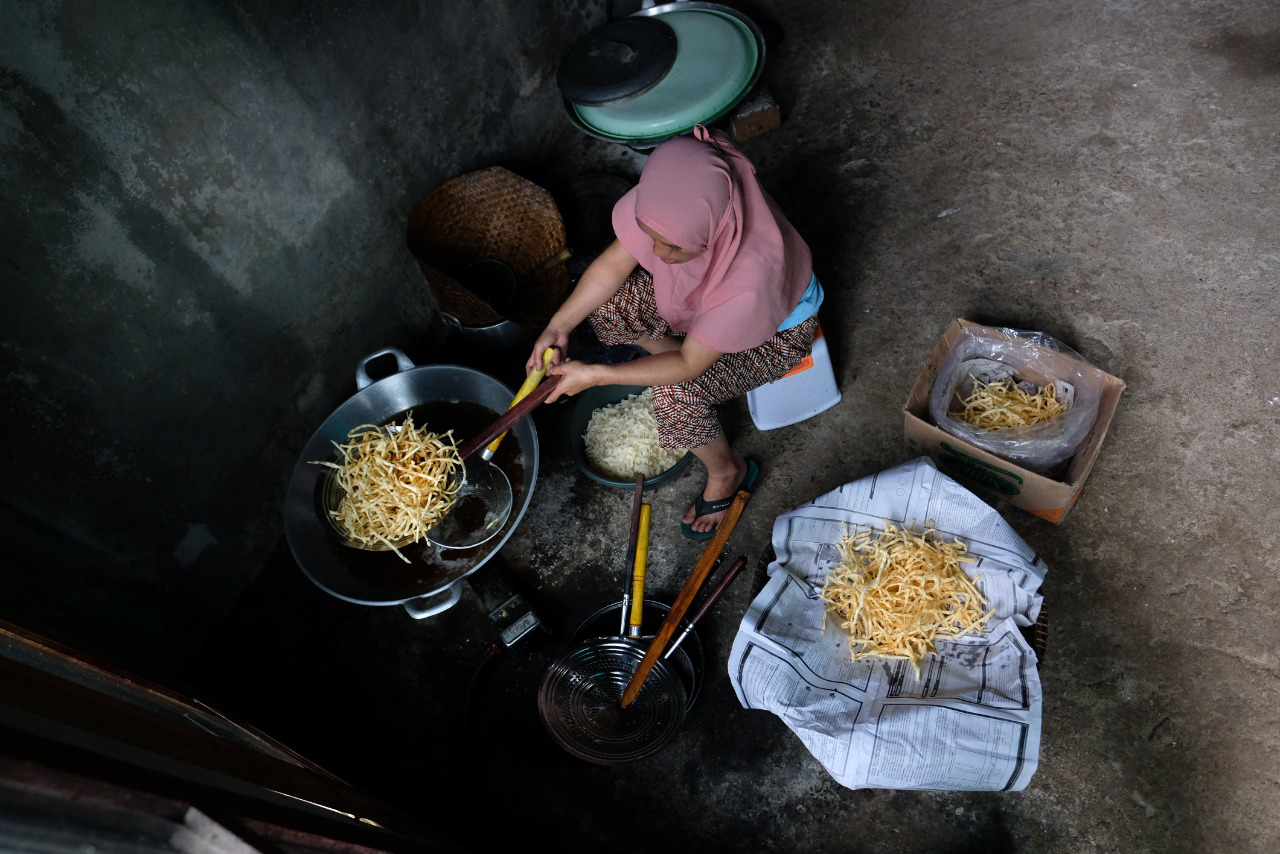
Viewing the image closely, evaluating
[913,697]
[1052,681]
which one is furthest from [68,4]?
[1052,681]

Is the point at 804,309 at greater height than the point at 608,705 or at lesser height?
greater

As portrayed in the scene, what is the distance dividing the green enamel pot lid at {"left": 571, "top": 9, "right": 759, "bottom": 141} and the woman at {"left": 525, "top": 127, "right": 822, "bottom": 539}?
97 cm

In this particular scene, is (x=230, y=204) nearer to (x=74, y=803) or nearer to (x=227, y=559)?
(x=227, y=559)

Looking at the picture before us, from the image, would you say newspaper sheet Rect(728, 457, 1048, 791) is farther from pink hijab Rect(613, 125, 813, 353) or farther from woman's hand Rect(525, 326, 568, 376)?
woman's hand Rect(525, 326, 568, 376)

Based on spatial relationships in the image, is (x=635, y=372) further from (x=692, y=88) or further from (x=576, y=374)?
(x=692, y=88)

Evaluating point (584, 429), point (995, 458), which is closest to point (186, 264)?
point (584, 429)

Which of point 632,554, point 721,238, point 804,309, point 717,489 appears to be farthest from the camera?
point 717,489

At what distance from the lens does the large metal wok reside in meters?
2.69

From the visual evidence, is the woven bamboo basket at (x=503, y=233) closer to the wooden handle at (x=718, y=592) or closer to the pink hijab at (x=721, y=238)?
the pink hijab at (x=721, y=238)

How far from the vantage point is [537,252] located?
144 inches

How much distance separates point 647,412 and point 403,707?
60.7 inches

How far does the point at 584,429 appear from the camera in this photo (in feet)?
11.1

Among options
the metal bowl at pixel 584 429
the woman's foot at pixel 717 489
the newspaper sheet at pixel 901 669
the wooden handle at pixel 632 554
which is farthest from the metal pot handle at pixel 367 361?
the newspaper sheet at pixel 901 669

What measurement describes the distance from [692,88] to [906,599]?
252 centimetres
